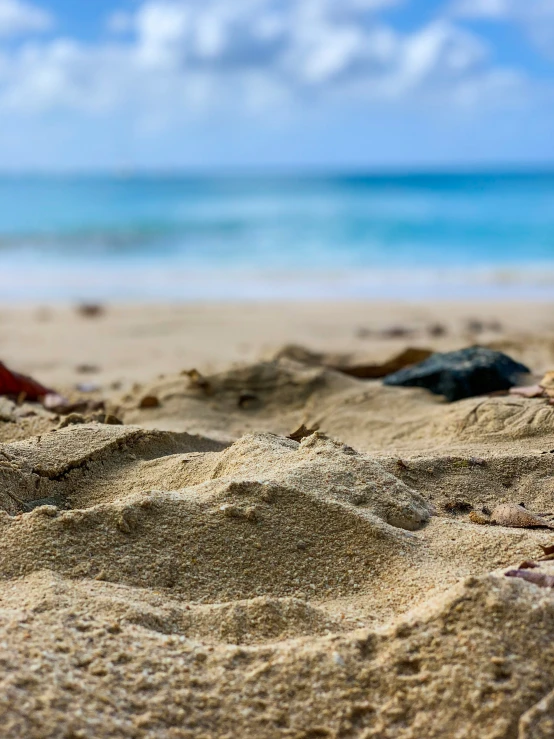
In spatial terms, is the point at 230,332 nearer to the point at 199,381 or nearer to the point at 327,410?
the point at 199,381

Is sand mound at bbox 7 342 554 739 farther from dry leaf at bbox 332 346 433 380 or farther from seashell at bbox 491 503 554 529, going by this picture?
dry leaf at bbox 332 346 433 380

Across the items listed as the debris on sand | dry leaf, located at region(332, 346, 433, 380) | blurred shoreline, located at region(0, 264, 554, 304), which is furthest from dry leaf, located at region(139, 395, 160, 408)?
blurred shoreline, located at region(0, 264, 554, 304)

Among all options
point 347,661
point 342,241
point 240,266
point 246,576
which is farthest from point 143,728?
point 342,241

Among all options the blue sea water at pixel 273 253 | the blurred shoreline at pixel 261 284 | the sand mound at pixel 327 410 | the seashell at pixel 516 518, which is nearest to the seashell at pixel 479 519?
the seashell at pixel 516 518

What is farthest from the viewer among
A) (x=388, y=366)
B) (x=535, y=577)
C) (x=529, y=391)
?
(x=388, y=366)

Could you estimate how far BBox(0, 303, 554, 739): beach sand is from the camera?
1368 millimetres

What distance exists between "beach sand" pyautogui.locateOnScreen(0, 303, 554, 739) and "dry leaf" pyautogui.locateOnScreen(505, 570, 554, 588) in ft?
0.15

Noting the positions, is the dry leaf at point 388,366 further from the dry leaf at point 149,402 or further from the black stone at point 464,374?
the dry leaf at point 149,402

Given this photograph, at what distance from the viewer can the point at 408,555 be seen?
74.3 inches

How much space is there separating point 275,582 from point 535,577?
1.86 feet

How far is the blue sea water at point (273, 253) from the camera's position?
38.2ft

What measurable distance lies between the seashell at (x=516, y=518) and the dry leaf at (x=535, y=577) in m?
Result: 0.45

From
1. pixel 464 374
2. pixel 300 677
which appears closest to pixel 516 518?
pixel 300 677

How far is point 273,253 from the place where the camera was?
16.9 metres
